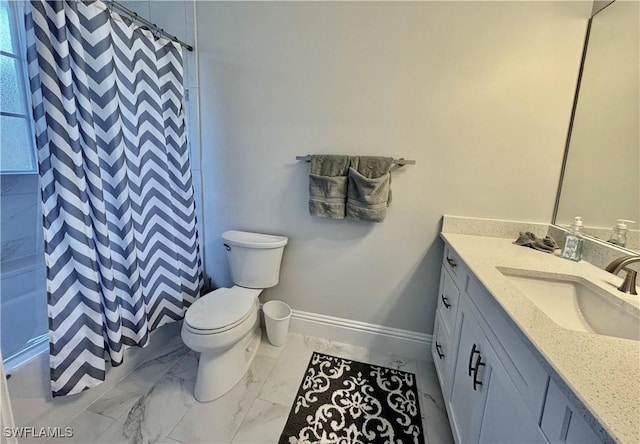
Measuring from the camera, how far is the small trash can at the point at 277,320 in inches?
71.5

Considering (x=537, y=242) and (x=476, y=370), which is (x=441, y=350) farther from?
(x=537, y=242)

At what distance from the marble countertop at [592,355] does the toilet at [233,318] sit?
1132mm

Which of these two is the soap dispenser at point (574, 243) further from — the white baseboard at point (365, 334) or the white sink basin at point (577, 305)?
the white baseboard at point (365, 334)

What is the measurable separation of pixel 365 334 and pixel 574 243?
4.00ft

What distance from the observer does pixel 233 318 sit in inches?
56.3

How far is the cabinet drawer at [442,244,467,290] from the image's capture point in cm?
123

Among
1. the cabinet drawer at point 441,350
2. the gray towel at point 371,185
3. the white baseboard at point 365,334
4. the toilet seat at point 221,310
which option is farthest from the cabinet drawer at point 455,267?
the toilet seat at point 221,310

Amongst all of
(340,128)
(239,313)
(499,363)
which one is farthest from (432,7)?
(239,313)

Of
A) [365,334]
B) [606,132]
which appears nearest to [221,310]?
[365,334]

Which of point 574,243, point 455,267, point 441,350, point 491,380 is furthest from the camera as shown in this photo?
point 441,350

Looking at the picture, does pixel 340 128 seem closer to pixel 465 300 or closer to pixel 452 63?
pixel 452 63

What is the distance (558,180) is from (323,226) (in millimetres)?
1295

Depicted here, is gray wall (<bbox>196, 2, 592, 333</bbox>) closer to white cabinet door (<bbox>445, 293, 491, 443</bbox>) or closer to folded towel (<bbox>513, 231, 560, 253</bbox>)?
folded towel (<bbox>513, 231, 560, 253</bbox>)

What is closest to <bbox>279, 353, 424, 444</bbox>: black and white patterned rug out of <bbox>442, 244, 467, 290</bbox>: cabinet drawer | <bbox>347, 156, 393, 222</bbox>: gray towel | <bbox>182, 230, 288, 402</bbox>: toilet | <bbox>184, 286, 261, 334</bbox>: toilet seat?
<bbox>182, 230, 288, 402</bbox>: toilet
